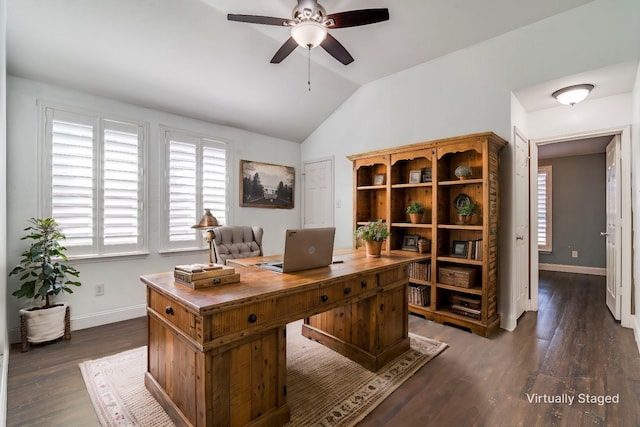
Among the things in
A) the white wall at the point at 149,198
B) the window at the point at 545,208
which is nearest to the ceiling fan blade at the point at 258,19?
the white wall at the point at 149,198

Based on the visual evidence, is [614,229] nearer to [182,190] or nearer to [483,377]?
→ [483,377]

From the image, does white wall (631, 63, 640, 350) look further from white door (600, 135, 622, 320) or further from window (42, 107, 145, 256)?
window (42, 107, 145, 256)

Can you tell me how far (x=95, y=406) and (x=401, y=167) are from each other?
375cm

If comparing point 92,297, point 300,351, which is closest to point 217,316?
point 300,351

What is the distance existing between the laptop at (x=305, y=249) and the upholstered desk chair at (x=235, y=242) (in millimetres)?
919

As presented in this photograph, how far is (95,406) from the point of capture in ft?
6.35

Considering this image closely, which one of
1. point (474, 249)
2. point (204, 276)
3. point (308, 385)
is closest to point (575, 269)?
point (474, 249)

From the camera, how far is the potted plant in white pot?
2.71 meters

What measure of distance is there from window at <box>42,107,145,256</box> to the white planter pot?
23.4 inches

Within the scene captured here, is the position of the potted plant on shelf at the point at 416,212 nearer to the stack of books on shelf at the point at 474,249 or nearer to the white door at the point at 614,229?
the stack of books on shelf at the point at 474,249

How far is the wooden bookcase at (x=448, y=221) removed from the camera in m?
3.05

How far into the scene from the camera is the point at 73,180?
3115mm

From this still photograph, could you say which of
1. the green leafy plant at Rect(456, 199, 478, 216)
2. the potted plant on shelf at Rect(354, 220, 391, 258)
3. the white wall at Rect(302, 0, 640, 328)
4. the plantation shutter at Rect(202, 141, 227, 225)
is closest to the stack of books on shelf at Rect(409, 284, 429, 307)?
the white wall at Rect(302, 0, 640, 328)

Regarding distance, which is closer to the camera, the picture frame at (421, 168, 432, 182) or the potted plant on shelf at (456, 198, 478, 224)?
the potted plant on shelf at (456, 198, 478, 224)
